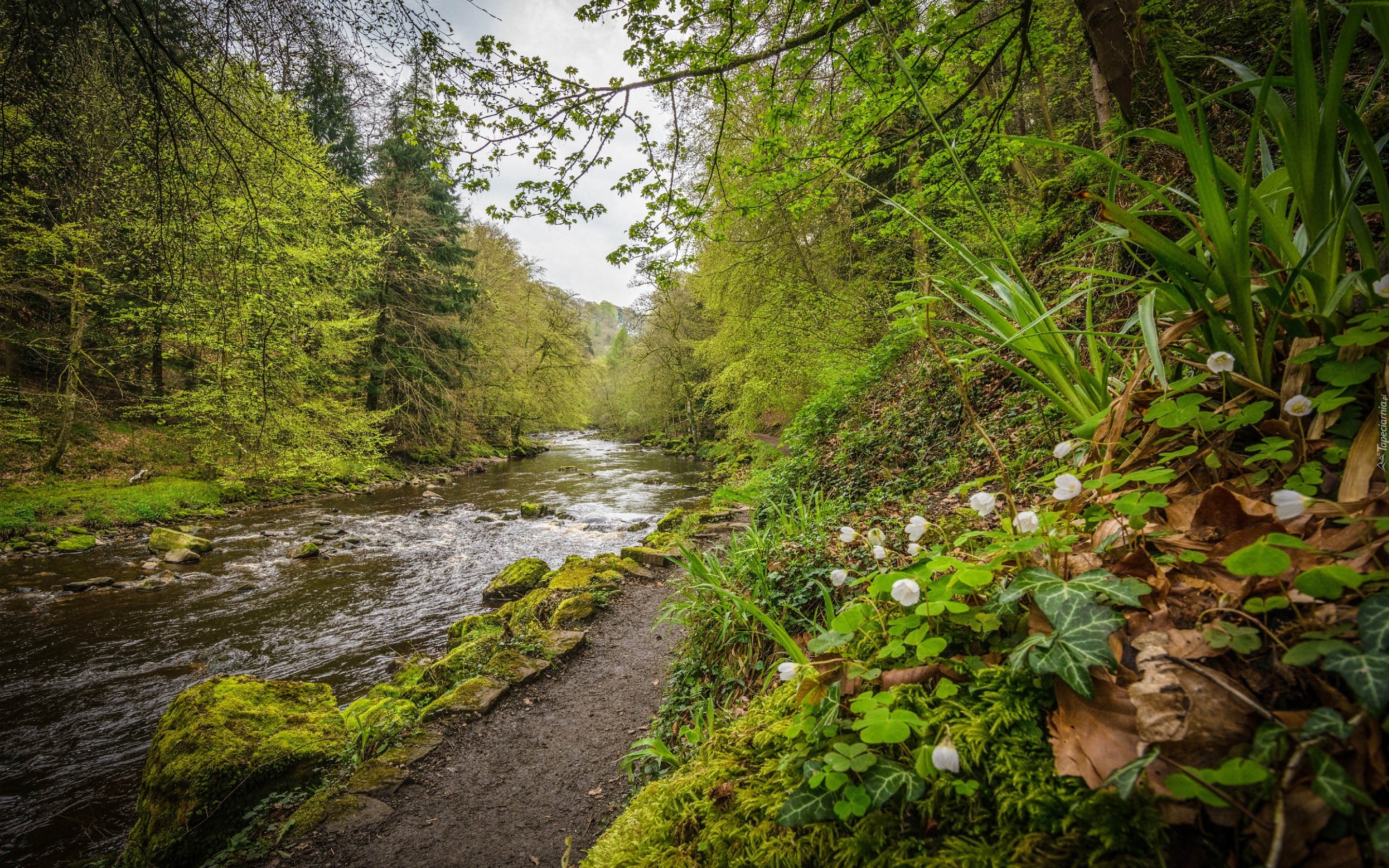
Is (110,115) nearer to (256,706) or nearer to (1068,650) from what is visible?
(256,706)

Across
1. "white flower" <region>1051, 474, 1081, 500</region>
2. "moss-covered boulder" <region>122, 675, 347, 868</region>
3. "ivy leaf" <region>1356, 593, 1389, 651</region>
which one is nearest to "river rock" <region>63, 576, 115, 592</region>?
"moss-covered boulder" <region>122, 675, 347, 868</region>

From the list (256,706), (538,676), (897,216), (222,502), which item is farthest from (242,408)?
(897,216)

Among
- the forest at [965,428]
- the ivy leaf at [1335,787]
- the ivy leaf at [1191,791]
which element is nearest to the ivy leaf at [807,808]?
the forest at [965,428]

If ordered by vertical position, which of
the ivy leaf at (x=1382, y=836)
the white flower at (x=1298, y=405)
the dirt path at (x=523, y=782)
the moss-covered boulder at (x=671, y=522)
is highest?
the white flower at (x=1298, y=405)

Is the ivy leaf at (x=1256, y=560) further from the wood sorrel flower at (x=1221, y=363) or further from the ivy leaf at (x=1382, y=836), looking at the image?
the wood sorrel flower at (x=1221, y=363)

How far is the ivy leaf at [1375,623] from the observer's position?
0.63 m

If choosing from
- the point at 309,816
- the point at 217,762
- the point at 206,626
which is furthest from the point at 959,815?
the point at 206,626

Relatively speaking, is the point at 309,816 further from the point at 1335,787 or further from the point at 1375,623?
the point at 1375,623

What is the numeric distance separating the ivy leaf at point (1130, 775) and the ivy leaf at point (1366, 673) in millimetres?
240

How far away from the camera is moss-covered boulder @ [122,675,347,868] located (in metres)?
2.64

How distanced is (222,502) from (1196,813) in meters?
16.1

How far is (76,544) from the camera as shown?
26.9 feet

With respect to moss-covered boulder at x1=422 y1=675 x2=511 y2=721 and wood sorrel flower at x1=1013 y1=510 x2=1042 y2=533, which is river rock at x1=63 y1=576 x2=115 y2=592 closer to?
moss-covered boulder at x1=422 y1=675 x2=511 y2=721

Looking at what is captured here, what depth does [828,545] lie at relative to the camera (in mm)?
3008
